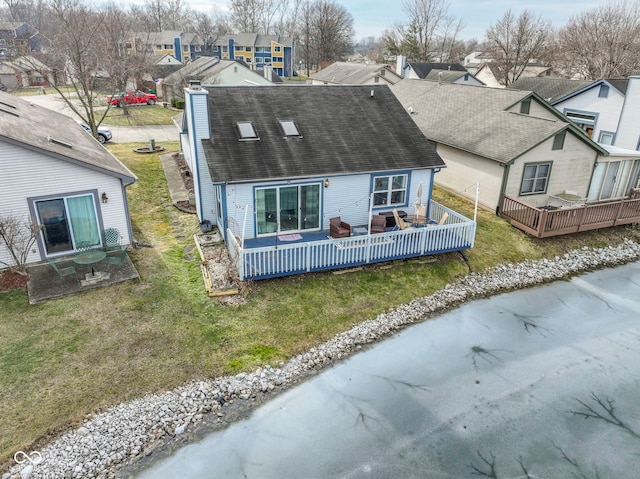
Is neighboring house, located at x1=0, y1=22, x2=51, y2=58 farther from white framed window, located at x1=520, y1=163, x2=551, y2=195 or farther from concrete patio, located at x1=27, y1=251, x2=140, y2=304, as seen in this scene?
white framed window, located at x1=520, y1=163, x2=551, y2=195

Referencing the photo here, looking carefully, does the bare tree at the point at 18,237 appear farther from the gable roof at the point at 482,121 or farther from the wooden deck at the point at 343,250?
the gable roof at the point at 482,121

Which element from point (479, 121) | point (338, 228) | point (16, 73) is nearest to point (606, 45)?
point (479, 121)

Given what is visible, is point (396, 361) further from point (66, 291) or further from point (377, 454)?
point (66, 291)

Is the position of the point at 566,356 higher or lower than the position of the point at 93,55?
lower

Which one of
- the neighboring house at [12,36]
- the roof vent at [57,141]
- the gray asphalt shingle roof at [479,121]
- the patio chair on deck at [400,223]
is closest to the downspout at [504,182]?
the gray asphalt shingle roof at [479,121]

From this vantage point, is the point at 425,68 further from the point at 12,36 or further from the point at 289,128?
the point at 12,36

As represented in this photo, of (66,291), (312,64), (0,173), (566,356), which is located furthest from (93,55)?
(312,64)

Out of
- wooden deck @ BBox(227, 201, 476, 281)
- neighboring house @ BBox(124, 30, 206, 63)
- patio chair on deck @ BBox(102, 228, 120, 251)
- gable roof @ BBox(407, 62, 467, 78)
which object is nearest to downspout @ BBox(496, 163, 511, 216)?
wooden deck @ BBox(227, 201, 476, 281)
